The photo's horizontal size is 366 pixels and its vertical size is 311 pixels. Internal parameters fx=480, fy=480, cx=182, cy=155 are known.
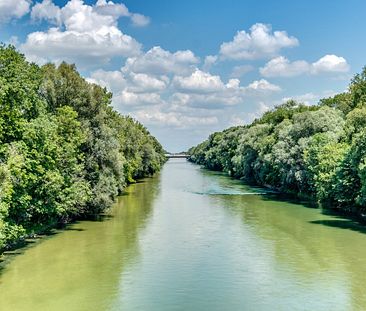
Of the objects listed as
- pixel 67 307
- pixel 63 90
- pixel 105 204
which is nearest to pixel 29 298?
→ pixel 67 307

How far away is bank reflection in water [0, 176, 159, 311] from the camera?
2109 centimetres

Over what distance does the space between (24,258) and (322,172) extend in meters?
32.5

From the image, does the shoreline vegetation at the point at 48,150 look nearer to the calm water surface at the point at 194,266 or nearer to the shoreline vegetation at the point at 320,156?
the calm water surface at the point at 194,266

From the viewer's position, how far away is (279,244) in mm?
33469

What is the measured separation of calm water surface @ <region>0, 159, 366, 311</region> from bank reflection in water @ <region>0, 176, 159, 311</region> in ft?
0.16

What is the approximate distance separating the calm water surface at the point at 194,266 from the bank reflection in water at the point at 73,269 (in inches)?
2.0

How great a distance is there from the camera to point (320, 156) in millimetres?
50719

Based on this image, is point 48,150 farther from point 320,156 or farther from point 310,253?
point 320,156

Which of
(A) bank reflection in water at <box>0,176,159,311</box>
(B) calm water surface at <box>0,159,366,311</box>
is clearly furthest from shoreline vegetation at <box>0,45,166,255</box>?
(B) calm water surface at <box>0,159,366,311</box>

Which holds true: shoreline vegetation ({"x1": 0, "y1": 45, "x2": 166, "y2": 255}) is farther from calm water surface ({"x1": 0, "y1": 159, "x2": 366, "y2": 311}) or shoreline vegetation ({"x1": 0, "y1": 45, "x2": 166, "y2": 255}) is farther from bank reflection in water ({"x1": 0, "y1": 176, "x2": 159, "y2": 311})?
calm water surface ({"x1": 0, "y1": 159, "x2": 366, "y2": 311})

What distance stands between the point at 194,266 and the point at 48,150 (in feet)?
42.9

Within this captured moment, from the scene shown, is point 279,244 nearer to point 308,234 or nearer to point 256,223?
point 308,234

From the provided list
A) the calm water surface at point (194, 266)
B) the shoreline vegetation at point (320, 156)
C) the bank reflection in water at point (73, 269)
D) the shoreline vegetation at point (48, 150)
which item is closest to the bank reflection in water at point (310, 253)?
the calm water surface at point (194, 266)

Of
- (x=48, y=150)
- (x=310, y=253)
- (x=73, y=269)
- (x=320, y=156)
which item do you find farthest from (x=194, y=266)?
(x=320, y=156)
